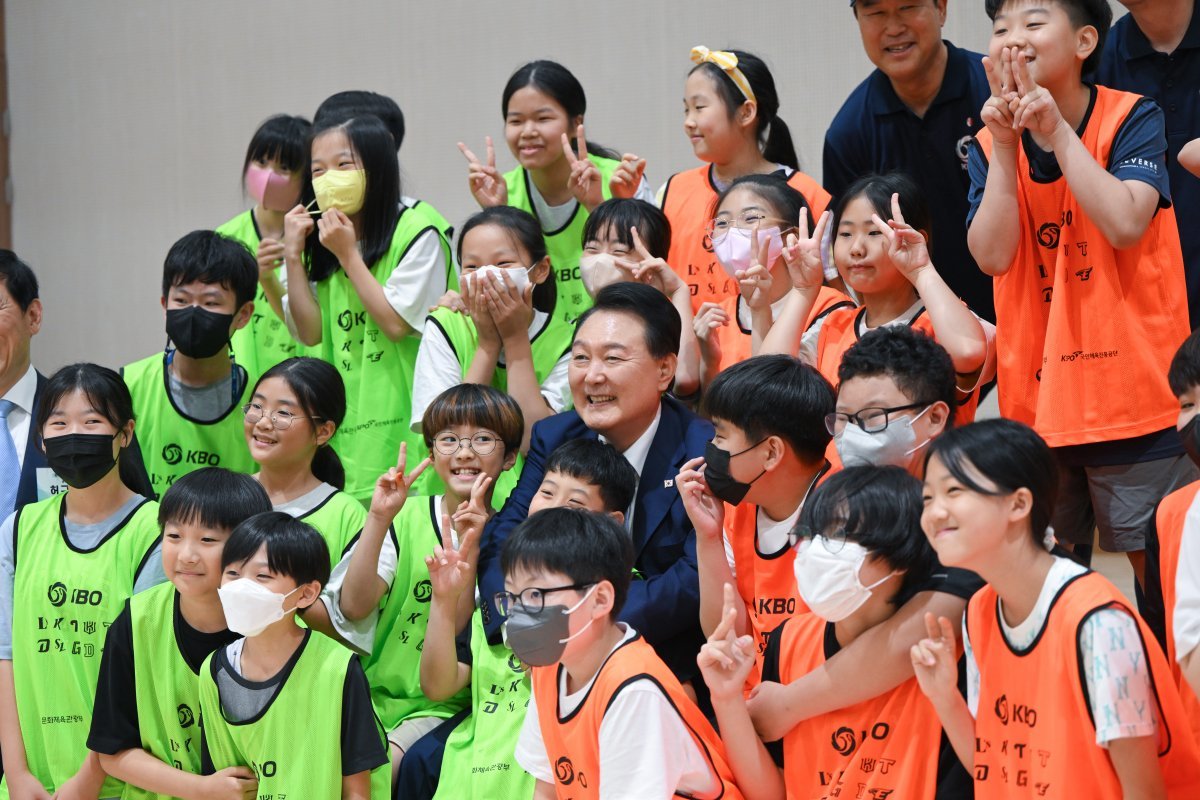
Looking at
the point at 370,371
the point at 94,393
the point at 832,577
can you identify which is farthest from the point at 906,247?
the point at 94,393

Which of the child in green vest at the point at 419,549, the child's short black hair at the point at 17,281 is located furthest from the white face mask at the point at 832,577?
the child's short black hair at the point at 17,281

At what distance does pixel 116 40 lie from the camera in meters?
7.34

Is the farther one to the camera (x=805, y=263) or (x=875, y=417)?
(x=805, y=263)

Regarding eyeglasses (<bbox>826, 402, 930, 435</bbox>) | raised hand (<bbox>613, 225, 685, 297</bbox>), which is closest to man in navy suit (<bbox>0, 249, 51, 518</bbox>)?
raised hand (<bbox>613, 225, 685, 297</bbox>)

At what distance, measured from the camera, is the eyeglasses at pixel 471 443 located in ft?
12.1

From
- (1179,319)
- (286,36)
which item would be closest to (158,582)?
(1179,319)

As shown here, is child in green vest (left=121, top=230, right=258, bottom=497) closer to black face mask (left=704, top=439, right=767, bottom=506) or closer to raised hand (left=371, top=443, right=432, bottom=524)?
raised hand (left=371, top=443, right=432, bottom=524)

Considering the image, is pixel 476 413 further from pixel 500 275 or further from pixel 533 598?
pixel 533 598

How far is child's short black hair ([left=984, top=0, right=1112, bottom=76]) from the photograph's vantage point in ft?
10.1

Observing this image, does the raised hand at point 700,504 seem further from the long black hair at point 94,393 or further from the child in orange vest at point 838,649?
the long black hair at point 94,393

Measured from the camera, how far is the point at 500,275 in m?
4.00

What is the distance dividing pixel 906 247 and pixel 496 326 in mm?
1283

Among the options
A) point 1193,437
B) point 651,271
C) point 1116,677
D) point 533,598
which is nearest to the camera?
point 1116,677

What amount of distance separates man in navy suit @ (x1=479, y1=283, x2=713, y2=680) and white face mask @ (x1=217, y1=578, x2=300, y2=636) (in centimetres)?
54
